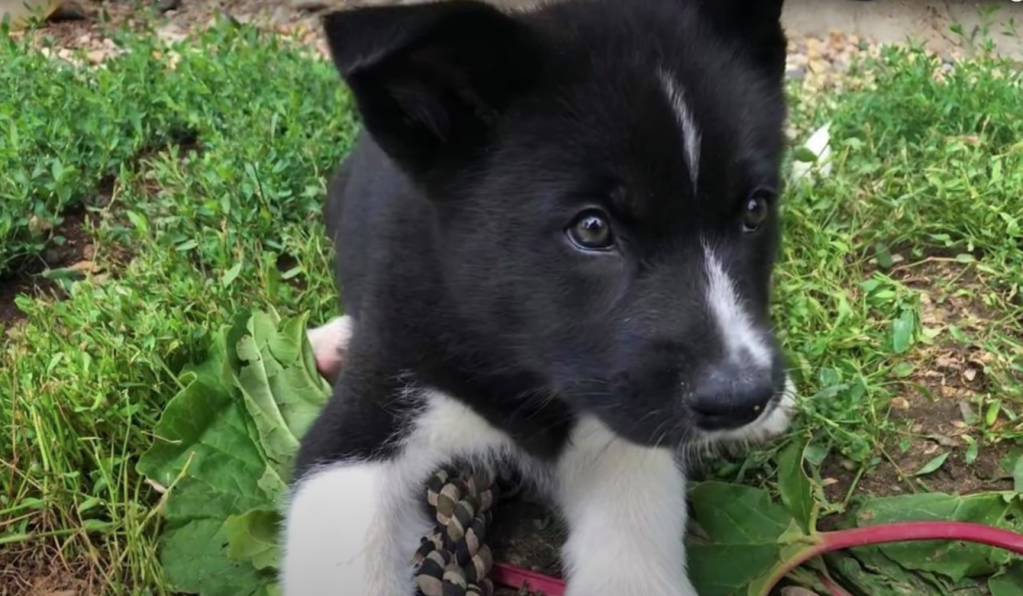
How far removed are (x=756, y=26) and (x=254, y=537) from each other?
5.41 feet

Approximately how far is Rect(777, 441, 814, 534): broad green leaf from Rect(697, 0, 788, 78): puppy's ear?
2.98ft

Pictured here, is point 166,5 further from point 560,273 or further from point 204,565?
point 560,273

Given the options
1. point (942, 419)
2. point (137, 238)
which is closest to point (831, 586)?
point (942, 419)

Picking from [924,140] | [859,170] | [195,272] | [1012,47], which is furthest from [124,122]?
[1012,47]

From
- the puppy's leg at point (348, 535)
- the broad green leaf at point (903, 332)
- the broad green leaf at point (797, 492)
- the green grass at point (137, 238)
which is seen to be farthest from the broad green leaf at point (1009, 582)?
the green grass at point (137, 238)

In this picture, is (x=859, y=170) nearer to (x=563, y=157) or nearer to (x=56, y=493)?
(x=563, y=157)

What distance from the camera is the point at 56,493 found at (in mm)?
2723

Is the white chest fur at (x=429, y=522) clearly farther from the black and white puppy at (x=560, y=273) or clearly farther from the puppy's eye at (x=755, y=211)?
the puppy's eye at (x=755, y=211)

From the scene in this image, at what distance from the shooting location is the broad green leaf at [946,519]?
2.56m

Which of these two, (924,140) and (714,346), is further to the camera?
(924,140)

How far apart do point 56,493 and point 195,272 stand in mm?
947

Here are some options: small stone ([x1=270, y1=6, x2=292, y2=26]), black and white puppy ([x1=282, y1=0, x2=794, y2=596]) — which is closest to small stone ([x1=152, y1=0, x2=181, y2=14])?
small stone ([x1=270, y1=6, x2=292, y2=26])

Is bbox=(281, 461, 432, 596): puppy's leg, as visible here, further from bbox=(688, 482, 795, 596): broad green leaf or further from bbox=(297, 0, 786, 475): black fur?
bbox=(688, 482, 795, 596): broad green leaf

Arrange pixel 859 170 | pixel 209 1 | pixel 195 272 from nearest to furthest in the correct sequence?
pixel 195 272 < pixel 859 170 < pixel 209 1
